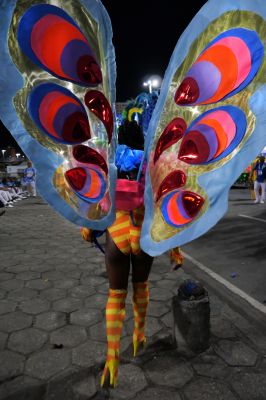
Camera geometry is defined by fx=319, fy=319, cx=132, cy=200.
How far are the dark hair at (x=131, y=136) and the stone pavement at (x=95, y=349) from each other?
161cm

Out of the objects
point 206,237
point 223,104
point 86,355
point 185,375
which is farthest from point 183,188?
point 206,237

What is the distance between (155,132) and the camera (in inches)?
66.4

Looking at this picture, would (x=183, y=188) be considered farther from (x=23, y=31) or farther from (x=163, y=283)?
(x=163, y=283)

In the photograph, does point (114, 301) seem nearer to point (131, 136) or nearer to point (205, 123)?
point (131, 136)

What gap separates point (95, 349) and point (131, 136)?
172 centimetres

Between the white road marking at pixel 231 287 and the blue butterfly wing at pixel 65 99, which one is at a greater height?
the blue butterfly wing at pixel 65 99

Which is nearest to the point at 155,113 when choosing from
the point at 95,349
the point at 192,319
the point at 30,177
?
the point at 192,319

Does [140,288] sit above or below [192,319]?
above

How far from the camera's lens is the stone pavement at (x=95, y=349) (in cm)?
210

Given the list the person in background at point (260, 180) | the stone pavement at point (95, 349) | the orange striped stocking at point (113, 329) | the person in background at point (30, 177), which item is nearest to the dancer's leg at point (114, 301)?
the orange striped stocking at point (113, 329)

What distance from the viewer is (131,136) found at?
2.14 m

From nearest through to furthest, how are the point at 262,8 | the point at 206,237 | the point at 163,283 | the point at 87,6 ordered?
the point at 262,8
the point at 87,6
the point at 163,283
the point at 206,237

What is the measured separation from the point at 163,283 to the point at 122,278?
6.66ft

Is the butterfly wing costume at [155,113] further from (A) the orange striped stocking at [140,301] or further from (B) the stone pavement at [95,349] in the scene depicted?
(B) the stone pavement at [95,349]
